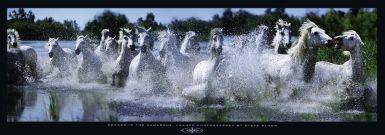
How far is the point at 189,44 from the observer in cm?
980

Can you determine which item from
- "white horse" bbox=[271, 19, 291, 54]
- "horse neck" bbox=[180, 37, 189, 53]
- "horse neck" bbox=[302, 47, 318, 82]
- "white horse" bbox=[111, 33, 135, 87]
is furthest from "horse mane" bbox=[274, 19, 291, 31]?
"white horse" bbox=[111, 33, 135, 87]

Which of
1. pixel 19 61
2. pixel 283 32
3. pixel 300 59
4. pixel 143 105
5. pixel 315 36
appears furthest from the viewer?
pixel 19 61

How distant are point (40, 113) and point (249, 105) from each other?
2253mm

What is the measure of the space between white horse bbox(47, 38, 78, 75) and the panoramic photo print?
11mm

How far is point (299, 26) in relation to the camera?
9688 mm

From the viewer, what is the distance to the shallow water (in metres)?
9.72

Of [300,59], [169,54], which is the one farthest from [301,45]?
[169,54]

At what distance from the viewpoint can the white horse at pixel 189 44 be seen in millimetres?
9797

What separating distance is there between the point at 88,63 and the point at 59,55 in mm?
327

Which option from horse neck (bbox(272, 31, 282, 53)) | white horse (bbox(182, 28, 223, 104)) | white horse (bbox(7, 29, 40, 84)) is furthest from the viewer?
white horse (bbox(7, 29, 40, 84))

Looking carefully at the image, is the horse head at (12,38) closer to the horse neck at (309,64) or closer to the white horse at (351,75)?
the horse neck at (309,64)
